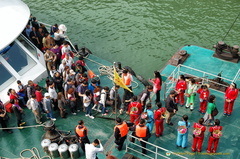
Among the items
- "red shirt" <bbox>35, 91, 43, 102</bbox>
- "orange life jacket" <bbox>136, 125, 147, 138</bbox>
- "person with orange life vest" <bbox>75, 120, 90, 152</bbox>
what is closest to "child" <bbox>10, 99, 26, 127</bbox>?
"red shirt" <bbox>35, 91, 43, 102</bbox>

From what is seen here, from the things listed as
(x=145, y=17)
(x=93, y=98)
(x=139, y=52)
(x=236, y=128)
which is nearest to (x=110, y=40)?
A: (x=139, y=52)

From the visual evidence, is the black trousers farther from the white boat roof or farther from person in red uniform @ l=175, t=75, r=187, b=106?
the white boat roof

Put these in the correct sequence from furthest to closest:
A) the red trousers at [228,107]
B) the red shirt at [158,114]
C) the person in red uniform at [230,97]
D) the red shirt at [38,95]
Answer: the red shirt at [38,95] → the red trousers at [228,107] → the person in red uniform at [230,97] → the red shirt at [158,114]

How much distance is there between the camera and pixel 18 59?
49.7 feet

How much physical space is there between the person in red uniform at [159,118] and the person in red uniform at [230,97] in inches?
113

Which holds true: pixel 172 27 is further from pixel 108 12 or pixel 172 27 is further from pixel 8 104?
pixel 8 104

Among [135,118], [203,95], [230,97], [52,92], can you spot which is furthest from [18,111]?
[230,97]

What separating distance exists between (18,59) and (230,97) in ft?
33.3

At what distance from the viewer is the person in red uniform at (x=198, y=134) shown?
35.7 ft

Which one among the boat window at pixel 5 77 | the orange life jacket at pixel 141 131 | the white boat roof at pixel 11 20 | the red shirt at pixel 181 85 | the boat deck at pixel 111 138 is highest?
the white boat roof at pixel 11 20

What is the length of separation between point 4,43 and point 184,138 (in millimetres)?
8928

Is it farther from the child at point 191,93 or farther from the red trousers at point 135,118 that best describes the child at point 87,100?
the child at point 191,93

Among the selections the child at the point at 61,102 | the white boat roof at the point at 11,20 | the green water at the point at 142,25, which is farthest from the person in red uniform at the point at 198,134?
the white boat roof at the point at 11,20

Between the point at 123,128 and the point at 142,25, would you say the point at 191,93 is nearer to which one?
the point at 123,128
